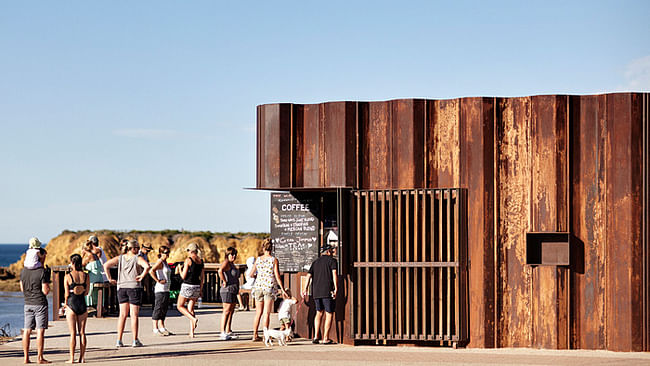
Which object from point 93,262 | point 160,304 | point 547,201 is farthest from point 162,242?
point 547,201

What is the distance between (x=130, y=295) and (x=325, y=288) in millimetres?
3215

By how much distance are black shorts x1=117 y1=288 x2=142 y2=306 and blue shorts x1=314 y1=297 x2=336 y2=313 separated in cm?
294

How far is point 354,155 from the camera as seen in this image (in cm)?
1477

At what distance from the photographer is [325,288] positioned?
47.6ft

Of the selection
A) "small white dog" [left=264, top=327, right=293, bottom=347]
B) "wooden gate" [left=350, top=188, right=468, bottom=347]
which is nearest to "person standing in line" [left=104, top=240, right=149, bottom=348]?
"small white dog" [left=264, top=327, right=293, bottom=347]

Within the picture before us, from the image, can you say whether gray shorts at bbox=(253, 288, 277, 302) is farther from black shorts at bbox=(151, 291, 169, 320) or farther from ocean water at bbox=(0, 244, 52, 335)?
ocean water at bbox=(0, 244, 52, 335)

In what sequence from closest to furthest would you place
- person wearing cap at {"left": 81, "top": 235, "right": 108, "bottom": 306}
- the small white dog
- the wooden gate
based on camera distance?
the wooden gate < the small white dog < person wearing cap at {"left": 81, "top": 235, "right": 108, "bottom": 306}

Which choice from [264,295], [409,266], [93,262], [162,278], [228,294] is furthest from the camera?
[93,262]

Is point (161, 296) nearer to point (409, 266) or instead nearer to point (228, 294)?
point (228, 294)

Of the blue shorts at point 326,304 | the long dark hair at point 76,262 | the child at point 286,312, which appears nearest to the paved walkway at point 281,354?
the child at point 286,312

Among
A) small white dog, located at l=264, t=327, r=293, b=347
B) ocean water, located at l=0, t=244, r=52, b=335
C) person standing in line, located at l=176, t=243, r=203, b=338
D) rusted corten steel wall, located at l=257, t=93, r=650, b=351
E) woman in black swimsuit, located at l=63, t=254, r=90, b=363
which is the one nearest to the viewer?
woman in black swimsuit, located at l=63, t=254, r=90, b=363

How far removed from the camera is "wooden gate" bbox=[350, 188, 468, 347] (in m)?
14.1

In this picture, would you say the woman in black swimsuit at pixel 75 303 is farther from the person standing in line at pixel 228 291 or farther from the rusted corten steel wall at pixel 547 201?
the rusted corten steel wall at pixel 547 201

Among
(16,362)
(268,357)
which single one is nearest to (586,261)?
(268,357)
